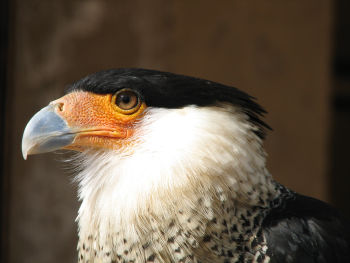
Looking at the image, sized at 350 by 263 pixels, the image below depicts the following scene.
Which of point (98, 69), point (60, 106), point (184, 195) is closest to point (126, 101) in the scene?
point (60, 106)

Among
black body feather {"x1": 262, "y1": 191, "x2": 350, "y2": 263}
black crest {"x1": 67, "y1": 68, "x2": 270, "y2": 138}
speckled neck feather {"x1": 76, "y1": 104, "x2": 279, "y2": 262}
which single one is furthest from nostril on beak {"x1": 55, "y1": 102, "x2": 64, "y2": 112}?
black body feather {"x1": 262, "y1": 191, "x2": 350, "y2": 263}

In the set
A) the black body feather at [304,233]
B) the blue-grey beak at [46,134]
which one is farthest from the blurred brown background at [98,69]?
the blue-grey beak at [46,134]

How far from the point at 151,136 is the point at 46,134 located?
1.06ft

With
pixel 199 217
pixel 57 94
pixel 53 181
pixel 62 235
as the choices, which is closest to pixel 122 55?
pixel 57 94

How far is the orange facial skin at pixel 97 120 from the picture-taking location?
1673 mm

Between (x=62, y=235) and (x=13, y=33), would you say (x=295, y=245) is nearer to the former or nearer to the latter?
(x=62, y=235)

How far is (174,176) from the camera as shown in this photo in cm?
152

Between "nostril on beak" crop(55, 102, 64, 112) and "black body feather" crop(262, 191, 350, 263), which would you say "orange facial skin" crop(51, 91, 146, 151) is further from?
"black body feather" crop(262, 191, 350, 263)

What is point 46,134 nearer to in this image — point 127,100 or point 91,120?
point 91,120

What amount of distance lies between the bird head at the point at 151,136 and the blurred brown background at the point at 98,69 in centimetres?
197

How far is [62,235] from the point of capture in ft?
12.1

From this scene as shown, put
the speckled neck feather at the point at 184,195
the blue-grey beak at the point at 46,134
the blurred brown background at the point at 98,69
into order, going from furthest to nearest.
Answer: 1. the blurred brown background at the point at 98,69
2. the blue-grey beak at the point at 46,134
3. the speckled neck feather at the point at 184,195

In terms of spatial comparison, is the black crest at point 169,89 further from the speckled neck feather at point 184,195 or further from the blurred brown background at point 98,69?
the blurred brown background at point 98,69

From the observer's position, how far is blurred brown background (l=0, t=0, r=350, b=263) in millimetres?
3637
